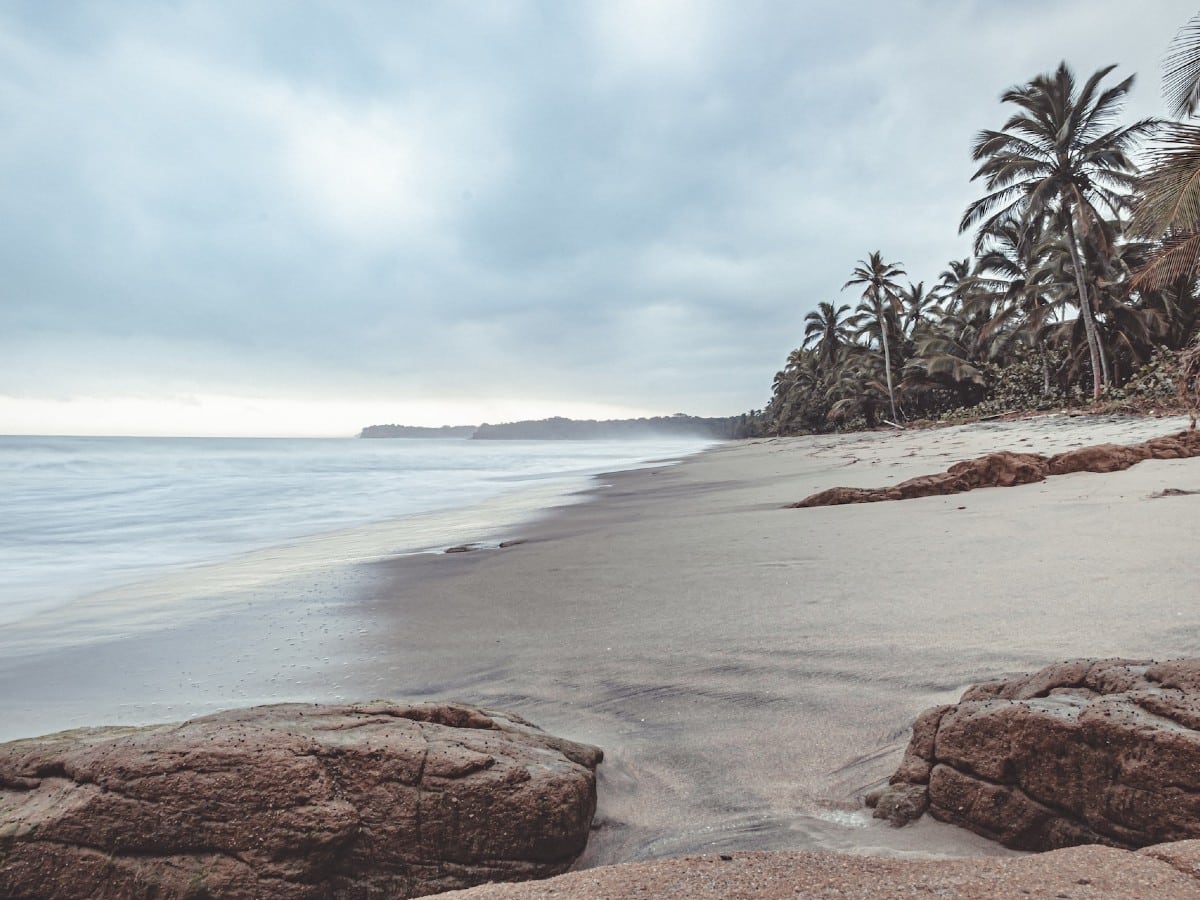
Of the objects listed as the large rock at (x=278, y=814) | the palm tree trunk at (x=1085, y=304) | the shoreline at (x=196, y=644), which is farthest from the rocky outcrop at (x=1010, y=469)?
the palm tree trunk at (x=1085, y=304)

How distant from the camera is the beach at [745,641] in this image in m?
2.13

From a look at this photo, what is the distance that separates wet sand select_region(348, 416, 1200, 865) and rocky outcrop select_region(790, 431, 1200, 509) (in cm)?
69

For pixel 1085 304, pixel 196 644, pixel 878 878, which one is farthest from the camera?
pixel 1085 304

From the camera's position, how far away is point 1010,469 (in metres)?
7.40

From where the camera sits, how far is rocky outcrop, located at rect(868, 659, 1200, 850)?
1.52 metres

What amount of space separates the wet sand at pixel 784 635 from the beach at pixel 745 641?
0.04 feet

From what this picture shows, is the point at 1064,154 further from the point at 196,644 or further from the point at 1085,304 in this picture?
the point at 196,644

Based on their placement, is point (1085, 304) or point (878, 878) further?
point (1085, 304)

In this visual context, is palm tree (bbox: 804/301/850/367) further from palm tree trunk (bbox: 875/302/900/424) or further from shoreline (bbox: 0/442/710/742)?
shoreline (bbox: 0/442/710/742)

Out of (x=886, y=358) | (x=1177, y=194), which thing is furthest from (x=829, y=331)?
(x=1177, y=194)

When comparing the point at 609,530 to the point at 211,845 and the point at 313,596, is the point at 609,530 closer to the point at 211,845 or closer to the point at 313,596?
the point at 313,596

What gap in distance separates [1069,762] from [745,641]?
5.95ft

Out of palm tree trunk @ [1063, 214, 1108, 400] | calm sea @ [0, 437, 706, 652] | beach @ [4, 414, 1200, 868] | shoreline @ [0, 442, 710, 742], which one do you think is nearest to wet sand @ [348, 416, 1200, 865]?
beach @ [4, 414, 1200, 868]

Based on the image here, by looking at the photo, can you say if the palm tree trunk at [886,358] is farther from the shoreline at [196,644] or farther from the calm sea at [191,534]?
the shoreline at [196,644]
